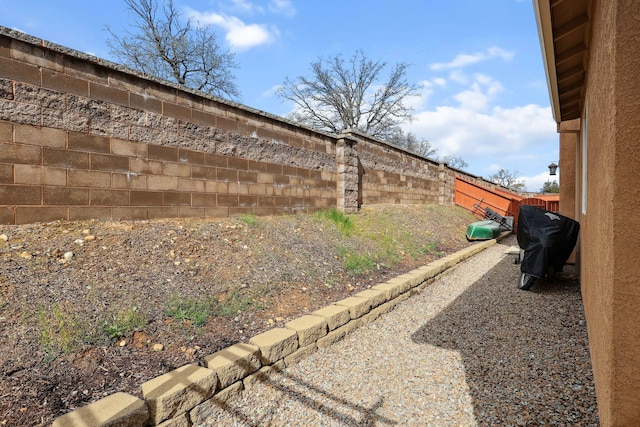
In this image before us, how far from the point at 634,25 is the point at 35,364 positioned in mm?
3732

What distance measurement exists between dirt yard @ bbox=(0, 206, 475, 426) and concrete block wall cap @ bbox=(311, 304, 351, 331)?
284mm

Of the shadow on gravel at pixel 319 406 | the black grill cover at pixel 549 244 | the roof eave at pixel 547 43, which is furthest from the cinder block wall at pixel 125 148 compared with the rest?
the roof eave at pixel 547 43

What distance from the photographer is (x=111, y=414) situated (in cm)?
184

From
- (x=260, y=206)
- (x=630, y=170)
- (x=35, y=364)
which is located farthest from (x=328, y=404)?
(x=260, y=206)

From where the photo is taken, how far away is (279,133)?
20.9 ft

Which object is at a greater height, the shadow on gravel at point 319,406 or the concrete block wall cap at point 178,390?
the concrete block wall cap at point 178,390

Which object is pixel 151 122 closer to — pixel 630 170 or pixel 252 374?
pixel 252 374

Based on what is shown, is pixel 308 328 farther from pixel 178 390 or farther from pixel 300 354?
pixel 178 390

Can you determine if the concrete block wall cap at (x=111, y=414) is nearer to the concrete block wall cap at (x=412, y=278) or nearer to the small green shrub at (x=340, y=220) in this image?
the concrete block wall cap at (x=412, y=278)

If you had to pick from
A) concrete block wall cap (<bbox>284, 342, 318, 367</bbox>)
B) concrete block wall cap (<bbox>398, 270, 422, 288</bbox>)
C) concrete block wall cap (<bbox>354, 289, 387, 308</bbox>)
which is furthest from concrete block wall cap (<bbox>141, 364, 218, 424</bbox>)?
concrete block wall cap (<bbox>398, 270, 422, 288</bbox>)

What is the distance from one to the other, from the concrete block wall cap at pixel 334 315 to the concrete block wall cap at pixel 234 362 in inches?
37.7

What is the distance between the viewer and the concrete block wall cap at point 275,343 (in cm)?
281

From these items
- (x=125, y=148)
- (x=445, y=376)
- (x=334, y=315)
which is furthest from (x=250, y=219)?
(x=445, y=376)


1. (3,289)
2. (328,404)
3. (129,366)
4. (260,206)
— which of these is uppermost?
(260,206)
